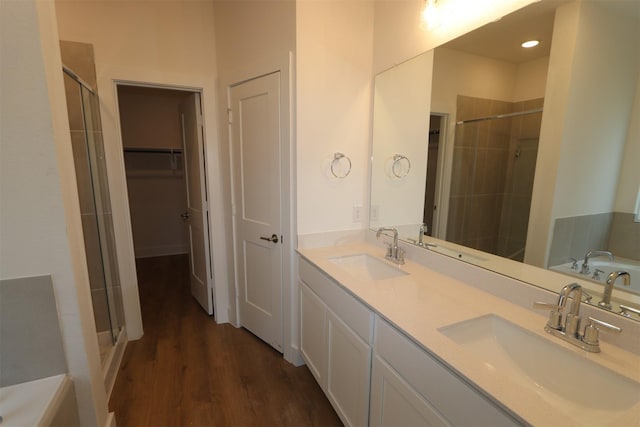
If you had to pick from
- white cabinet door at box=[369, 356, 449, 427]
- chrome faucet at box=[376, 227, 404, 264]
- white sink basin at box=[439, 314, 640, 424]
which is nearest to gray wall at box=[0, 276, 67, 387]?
white cabinet door at box=[369, 356, 449, 427]

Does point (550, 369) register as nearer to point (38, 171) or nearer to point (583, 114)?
point (583, 114)

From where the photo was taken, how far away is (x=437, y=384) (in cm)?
90

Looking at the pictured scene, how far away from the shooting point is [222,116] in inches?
94.6

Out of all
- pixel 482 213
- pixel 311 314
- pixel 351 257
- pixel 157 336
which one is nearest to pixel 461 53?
pixel 482 213

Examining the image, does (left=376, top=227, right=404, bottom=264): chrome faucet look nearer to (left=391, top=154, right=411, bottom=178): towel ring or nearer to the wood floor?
(left=391, top=154, right=411, bottom=178): towel ring

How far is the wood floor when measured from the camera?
1687 millimetres

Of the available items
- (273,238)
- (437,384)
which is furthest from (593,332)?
(273,238)

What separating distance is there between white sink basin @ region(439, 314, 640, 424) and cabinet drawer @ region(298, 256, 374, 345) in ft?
1.10

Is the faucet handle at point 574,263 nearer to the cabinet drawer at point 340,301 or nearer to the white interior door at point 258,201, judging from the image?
the cabinet drawer at point 340,301

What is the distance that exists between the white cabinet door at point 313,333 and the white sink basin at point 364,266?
0.29 m

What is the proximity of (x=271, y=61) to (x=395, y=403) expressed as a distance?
80.6 inches

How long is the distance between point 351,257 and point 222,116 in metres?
1.60

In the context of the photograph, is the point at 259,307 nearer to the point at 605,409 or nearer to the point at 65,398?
the point at 65,398

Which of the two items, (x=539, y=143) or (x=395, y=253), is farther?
(x=395, y=253)
